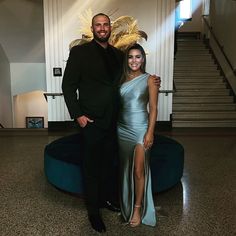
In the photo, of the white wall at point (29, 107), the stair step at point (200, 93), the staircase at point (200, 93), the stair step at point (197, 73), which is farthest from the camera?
the white wall at point (29, 107)

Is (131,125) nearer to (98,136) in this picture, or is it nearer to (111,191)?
(98,136)

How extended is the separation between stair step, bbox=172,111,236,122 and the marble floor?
2377mm

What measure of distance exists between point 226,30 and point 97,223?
8.41 metres

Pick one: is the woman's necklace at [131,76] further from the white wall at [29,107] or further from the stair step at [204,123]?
the white wall at [29,107]

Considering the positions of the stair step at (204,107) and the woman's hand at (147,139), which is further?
the stair step at (204,107)

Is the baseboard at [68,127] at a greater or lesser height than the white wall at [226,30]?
lesser

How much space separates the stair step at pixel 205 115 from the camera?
25.2 feet

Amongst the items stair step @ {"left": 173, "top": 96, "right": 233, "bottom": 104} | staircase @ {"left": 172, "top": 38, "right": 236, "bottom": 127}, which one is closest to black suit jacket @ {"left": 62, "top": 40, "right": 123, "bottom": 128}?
staircase @ {"left": 172, "top": 38, "right": 236, "bottom": 127}

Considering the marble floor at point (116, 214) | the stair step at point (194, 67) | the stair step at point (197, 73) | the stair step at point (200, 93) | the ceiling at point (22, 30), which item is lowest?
the marble floor at point (116, 214)

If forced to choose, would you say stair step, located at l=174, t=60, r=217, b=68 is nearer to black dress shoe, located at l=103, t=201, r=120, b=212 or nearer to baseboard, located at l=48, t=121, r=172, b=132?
baseboard, located at l=48, t=121, r=172, b=132

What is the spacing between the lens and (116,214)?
313cm

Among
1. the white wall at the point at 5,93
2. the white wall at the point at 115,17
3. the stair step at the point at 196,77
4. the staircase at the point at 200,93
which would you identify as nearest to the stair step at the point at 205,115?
the staircase at the point at 200,93

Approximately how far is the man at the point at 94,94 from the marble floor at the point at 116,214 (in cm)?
36

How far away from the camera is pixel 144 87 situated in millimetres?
2660
